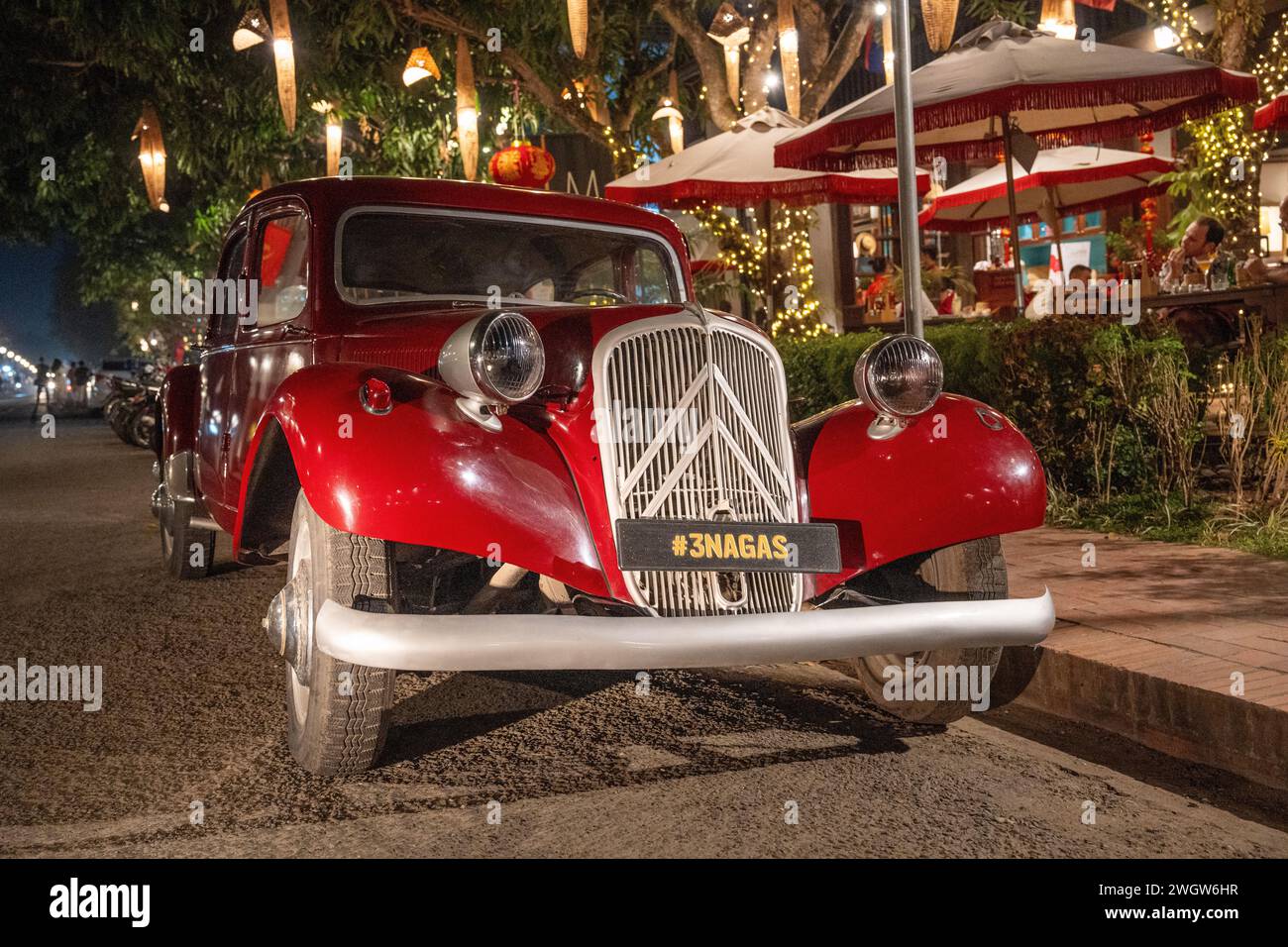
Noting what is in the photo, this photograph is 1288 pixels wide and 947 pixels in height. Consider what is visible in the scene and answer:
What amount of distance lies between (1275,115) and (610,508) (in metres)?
8.83

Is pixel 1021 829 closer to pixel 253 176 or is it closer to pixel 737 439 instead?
pixel 737 439

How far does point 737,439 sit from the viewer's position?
3.92 m

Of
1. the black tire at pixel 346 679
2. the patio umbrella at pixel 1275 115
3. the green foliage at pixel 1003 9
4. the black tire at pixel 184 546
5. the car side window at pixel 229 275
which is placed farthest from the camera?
the green foliage at pixel 1003 9

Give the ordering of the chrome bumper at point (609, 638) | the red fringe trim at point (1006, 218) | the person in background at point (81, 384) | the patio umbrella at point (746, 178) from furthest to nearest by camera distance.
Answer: the person in background at point (81, 384) < the red fringe trim at point (1006, 218) < the patio umbrella at point (746, 178) < the chrome bumper at point (609, 638)

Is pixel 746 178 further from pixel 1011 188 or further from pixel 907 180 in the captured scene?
pixel 907 180

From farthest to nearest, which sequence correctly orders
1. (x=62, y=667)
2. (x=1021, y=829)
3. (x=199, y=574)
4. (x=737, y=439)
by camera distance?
(x=199, y=574)
(x=62, y=667)
(x=737, y=439)
(x=1021, y=829)

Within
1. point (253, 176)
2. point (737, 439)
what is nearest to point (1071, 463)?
point (737, 439)

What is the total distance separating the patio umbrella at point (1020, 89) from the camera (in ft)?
26.1

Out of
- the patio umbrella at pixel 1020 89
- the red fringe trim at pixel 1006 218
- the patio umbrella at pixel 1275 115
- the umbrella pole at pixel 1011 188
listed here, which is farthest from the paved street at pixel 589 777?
the red fringe trim at pixel 1006 218

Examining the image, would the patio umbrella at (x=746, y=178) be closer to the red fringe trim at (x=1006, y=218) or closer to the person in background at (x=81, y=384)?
the red fringe trim at (x=1006, y=218)

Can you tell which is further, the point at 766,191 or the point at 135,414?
the point at 135,414

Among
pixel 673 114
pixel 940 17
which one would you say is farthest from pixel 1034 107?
pixel 673 114

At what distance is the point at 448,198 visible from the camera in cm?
516

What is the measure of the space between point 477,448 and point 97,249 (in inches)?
1406
